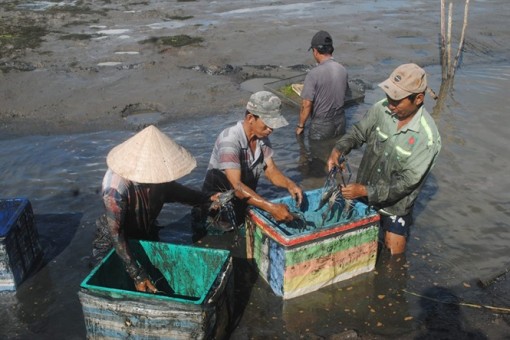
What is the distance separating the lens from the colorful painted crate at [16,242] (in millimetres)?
4281

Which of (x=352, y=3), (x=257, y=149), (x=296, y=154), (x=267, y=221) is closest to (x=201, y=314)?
(x=267, y=221)

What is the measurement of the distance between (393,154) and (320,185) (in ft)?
8.76

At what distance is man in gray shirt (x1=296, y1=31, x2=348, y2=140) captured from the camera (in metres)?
6.97

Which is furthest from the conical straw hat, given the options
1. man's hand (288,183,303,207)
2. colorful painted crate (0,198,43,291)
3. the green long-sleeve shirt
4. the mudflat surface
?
the mudflat surface

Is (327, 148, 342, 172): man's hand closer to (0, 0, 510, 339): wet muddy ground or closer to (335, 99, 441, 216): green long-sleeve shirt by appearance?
(335, 99, 441, 216): green long-sleeve shirt

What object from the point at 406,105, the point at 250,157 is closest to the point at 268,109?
the point at 250,157

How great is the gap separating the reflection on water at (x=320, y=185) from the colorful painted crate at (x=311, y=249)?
0.61 ft

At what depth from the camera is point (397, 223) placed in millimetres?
4809

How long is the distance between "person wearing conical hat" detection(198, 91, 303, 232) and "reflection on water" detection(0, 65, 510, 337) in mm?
904

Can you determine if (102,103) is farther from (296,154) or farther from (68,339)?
(68,339)

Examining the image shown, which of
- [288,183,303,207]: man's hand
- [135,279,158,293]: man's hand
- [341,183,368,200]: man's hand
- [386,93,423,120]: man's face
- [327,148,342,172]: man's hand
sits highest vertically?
[386,93,423,120]: man's face

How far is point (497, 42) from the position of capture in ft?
48.5

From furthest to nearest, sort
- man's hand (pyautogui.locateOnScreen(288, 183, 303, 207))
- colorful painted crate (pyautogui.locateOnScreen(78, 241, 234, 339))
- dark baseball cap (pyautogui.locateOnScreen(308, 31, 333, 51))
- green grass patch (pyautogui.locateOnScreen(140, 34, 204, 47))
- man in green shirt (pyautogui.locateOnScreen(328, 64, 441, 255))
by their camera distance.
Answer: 1. green grass patch (pyautogui.locateOnScreen(140, 34, 204, 47))
2. dark baseball cap (pyautogui.locateOnScreen(308, 31, 333, 51))
3. man's hand (pyautogui.locateOnScreen(288, 183, 303, 207))
4. man in green shirt (pyautogui.locateOnScreen(328, 64, 441, 255))
5. colorful painted crate (pyautogui.locateOnScreen(78, 241, 234, 339))

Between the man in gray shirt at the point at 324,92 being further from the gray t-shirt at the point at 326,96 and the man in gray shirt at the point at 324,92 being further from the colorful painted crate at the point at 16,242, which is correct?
the colorful painted crate at the point at 16,242
